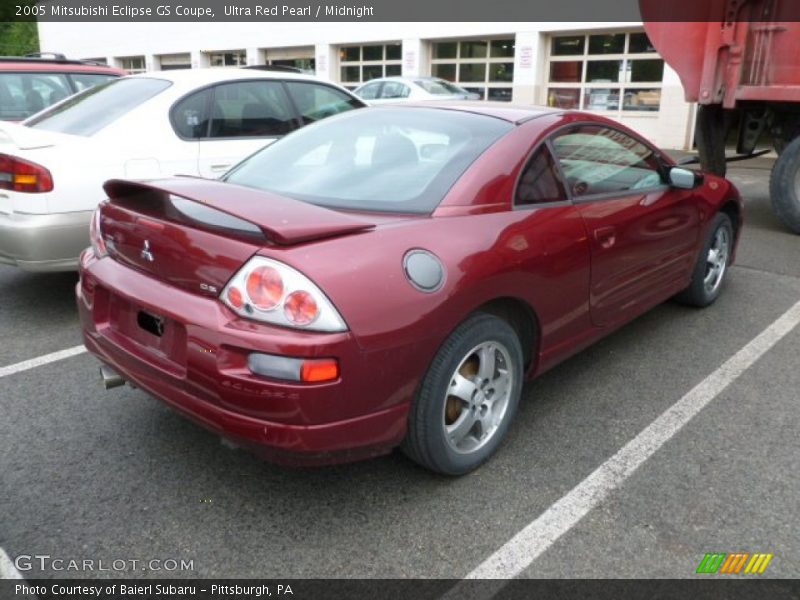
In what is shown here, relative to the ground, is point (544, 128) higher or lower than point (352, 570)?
higher

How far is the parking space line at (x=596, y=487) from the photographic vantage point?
2320 mm

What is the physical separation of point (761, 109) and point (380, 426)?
6828mm

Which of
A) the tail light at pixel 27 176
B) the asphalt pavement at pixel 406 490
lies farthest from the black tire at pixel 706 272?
the tail light at pixel 27 176

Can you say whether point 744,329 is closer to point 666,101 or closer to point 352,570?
point 352,570

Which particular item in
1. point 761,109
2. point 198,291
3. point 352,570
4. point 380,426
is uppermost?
point 761,109

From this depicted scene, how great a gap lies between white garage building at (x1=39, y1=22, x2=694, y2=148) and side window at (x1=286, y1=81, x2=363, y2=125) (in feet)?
32.3

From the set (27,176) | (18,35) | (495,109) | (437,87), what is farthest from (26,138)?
(18,35)

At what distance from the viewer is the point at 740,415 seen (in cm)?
333

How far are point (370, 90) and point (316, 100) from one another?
1005 cm

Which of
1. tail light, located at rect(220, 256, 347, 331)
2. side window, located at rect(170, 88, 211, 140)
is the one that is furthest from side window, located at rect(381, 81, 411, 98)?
tail light, located at rect(220, 256, 347, 331)

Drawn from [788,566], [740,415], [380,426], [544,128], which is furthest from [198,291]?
[740,415]

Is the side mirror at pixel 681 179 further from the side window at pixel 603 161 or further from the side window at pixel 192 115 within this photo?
the side window at pixel 192 115

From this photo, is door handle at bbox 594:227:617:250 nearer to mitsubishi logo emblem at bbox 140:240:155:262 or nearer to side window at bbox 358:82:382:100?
mitsubishi logo emblem at bbox 140:240:155:262

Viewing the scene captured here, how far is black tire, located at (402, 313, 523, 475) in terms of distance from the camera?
99.5 inches
